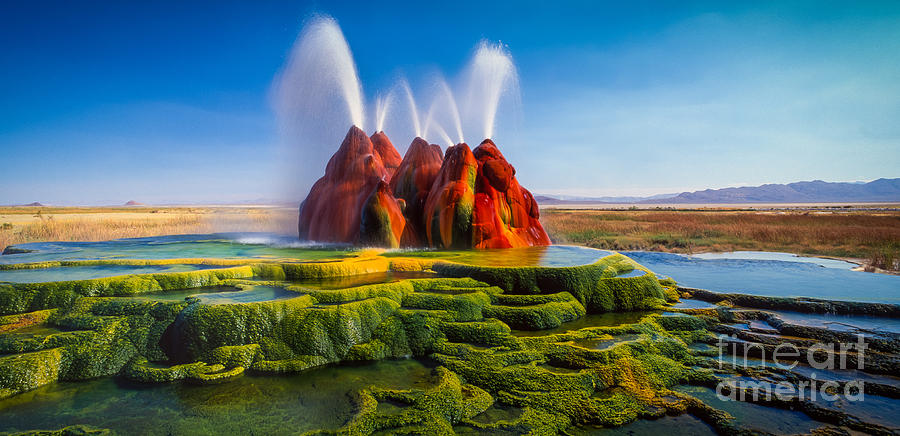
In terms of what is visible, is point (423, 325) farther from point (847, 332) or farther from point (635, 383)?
point (847, 332)

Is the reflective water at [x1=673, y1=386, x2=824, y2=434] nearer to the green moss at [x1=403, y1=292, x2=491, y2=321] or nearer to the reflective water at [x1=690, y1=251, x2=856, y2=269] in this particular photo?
the green moss at [x1=403, y1=292, x2=491, y2=321]

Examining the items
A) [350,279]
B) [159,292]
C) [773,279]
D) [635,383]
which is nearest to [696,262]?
[773,279]

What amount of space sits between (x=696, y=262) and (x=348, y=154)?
62.0ft

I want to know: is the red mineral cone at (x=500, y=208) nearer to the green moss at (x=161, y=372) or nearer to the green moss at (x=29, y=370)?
the green moss at (x=161, y=372)

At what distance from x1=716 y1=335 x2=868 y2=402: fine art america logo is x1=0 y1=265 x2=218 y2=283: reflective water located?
45.8ft

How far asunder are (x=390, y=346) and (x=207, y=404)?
3.53 metres

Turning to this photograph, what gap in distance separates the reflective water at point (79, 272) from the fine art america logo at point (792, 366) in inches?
549

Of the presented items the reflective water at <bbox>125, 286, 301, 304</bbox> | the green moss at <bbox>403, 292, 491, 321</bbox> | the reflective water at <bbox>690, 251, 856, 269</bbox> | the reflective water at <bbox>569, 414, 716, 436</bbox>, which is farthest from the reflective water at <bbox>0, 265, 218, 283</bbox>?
the reflective water at <bbox>690, 251, 856, 269</bbox>

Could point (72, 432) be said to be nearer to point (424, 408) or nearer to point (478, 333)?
point (424, 408)

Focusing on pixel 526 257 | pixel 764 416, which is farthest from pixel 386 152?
pixel 764 416

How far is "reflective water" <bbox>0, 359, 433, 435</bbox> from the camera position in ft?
19.5

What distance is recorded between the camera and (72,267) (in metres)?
12.9

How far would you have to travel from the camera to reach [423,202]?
22.0 m

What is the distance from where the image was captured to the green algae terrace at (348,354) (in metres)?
6.30
